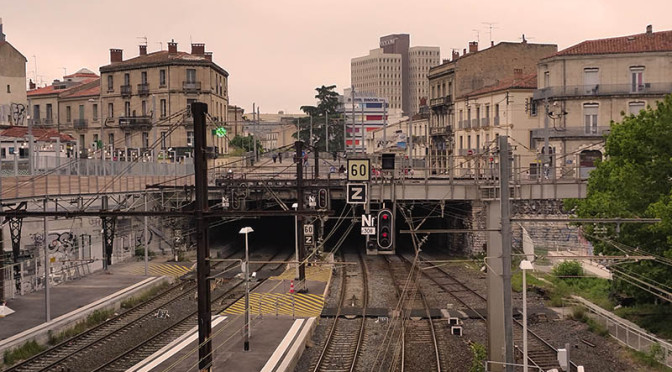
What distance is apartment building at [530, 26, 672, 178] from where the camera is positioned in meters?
54.6

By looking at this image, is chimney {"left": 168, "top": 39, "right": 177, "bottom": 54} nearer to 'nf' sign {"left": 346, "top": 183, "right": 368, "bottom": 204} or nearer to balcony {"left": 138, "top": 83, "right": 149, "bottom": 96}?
balcony {"left": 138, "top": 83, "right": 149, "bottom": 96}

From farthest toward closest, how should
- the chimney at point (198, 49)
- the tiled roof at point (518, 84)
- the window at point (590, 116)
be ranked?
1. the chimney at point (198, 49)
2. the tiled roof at point (518, 84)
3. the window at point (590, 116)

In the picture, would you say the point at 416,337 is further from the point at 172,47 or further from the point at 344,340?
the point at 172,47

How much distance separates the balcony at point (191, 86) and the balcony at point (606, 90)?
3314 centimetres

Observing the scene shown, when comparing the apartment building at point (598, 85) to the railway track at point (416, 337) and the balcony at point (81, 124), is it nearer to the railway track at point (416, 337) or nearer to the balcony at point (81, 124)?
the railway track at point (416, 337)

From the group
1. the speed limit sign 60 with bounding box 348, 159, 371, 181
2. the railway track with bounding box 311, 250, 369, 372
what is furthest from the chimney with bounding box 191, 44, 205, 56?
the speed limit sign 60 with bounding box 348, 159, 371, 181

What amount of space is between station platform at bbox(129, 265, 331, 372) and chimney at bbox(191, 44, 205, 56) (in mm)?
45396

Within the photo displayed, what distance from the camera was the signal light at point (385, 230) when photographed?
62.5 feet

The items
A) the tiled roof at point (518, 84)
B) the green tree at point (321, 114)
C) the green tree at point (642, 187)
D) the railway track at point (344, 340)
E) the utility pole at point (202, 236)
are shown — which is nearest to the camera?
the utility pole at point (202, 236)

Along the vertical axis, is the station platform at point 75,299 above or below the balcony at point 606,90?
below

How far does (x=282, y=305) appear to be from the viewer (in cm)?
3047

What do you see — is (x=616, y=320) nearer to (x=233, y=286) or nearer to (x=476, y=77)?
(x=233, y=286)

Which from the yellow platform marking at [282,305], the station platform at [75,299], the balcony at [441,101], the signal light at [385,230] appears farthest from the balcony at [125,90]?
the signal light at [385,230]

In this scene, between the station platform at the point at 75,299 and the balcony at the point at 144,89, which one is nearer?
the station platform at the point at 75,299
